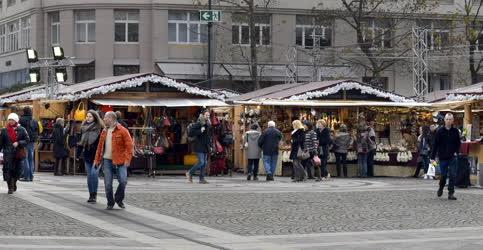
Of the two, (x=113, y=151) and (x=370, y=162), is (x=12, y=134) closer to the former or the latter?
(x=113, y=151)

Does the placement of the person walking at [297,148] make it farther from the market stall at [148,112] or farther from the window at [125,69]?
the window at [125,69]

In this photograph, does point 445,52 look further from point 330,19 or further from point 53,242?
point 53,242

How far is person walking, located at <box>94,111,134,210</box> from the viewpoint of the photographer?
1666 cm

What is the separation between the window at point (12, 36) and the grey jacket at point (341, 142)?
133ft

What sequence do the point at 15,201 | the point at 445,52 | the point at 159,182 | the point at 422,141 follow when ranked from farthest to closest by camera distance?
1. the point at 445,52
2. the point at 422,141
3. the point at 159,182
4. the point at 15,201

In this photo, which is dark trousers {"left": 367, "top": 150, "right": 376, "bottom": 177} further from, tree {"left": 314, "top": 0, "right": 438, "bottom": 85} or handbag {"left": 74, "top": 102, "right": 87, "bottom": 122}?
tree {"left": 314, "top": 0, "right": 438, "bottom": 85}

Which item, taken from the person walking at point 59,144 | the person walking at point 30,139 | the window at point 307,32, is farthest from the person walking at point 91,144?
the window at point 307,32

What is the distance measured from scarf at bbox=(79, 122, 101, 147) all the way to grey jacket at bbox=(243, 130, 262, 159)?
31.3 ft

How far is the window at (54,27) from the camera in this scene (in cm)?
5897

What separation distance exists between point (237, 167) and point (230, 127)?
5.58ft

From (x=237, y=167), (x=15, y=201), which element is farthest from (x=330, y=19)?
(x=15, y=201)

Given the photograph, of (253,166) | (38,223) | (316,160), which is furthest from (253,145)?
(38,223)

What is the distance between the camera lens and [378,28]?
56.0 metres

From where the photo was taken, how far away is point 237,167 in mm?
31469
